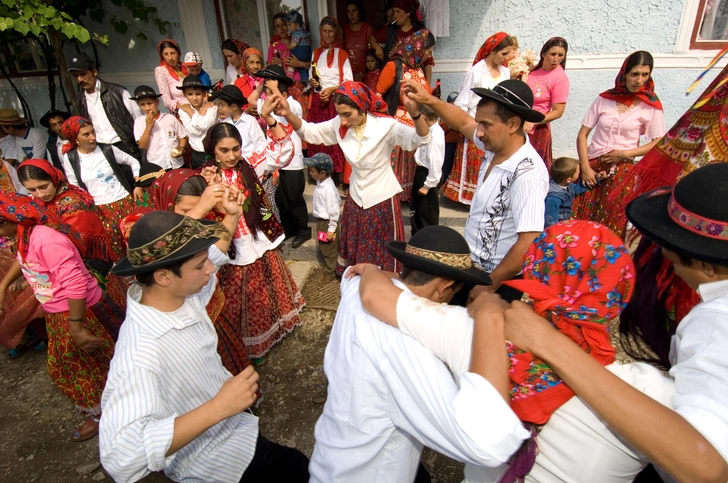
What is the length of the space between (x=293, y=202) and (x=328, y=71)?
2224mm

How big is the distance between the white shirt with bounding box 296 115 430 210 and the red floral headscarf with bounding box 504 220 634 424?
2.16m

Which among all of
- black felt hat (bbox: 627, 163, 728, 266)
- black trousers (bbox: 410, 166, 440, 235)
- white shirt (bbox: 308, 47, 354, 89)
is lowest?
black trousers (bbox: 410, 166, 440, 235)

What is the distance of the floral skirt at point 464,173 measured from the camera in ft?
17.0

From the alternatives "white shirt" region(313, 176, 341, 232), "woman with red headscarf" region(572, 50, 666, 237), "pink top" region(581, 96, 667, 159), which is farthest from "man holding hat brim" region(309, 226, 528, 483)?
"pink top" region(581, 96, 667, 159)

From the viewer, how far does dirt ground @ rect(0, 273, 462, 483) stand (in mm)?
2785

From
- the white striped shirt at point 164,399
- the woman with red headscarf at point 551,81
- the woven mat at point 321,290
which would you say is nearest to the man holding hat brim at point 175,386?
the white striped shirt at point 164,399

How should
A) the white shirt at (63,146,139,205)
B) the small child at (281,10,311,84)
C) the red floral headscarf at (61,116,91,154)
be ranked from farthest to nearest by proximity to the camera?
the small child at (281,10,311,84)
the white shirt at (63,146,139,205)
the red floral headscarf at (61,116,91,154)

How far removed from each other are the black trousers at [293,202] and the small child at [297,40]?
7.26ft

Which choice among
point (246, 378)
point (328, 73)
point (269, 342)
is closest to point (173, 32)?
point (328, 73)

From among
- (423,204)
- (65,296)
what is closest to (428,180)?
(423,204)

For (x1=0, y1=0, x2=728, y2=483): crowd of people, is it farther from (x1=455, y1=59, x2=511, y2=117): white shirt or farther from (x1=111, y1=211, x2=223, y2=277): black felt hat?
(x1=455, y1=59, x2=511, y2=117): white shirt

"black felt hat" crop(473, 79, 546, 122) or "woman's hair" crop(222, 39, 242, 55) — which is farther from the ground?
"woman's hair" crop(222, 39, 242, 55)

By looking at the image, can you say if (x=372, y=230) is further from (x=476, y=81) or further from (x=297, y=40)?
(x=297, y=40)

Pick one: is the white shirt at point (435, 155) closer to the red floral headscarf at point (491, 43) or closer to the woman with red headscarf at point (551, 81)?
the woman with red headscarf at point (551, 81)
